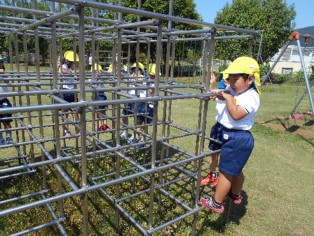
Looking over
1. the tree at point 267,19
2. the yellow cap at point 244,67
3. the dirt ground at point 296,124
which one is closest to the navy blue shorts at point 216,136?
the yellow cap at point 244,67

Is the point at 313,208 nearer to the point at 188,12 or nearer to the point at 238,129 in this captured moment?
the point at 238,129

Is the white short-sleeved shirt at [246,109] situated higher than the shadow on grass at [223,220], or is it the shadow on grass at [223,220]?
the white short-sleeved shirt at [246,109]

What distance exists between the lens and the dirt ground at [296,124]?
6812 mm

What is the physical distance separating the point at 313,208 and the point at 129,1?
20.6 metres

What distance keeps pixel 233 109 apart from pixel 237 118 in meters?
0.09

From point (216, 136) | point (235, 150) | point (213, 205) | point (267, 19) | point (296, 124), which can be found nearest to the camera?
point (235, 150)

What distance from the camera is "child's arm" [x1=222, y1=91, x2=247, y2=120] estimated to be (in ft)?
7.47

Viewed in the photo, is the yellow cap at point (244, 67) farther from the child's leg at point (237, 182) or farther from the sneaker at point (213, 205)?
the sneaker at point (213, 205)

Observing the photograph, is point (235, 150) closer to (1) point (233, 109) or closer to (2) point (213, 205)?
(1) point (233, 109)

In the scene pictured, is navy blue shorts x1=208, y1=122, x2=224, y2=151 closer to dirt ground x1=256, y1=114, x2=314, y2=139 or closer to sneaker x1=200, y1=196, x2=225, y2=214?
sneaker x1=200, y1=196, x2=225, y2=214

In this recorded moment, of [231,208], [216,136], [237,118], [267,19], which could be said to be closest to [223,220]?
[231,208]

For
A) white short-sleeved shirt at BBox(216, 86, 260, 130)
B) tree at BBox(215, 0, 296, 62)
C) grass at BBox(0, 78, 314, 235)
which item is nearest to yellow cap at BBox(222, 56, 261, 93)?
white short-sleeved shirt at BBox(216, 86, 260, 130)

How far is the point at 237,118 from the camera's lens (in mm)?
2307

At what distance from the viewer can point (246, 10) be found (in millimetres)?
21781
